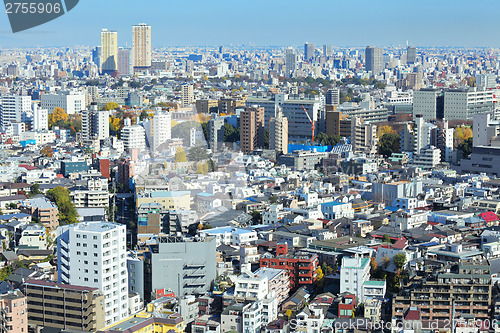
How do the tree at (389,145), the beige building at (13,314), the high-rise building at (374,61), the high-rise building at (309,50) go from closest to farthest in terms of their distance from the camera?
the beige building at (13,314) → the tree at (389,145) → the high-rise building at (374,61) → the high-rise building at (309,50)

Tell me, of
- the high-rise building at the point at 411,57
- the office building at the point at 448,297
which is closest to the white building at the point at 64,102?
the office building at the point at 448,297

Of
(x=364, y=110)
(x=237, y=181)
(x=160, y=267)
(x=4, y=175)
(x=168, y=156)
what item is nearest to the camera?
(x=160, y=267)

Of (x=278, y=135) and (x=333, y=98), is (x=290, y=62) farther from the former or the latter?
(x=278, y=135)

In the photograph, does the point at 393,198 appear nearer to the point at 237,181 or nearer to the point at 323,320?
the point at 237,181

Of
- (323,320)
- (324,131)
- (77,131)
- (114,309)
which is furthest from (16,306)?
(77,131)

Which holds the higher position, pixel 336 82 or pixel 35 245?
pixel 336 82

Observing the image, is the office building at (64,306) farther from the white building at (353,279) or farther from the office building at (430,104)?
the office building at (430,104)
